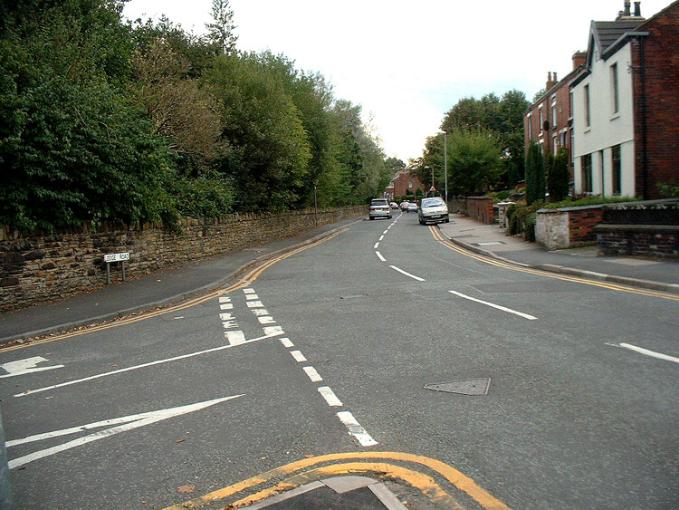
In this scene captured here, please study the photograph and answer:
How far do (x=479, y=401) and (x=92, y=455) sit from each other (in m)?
3.30

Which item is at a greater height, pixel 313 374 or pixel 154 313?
pixel 313 374

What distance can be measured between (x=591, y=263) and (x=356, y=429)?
12.6 meters

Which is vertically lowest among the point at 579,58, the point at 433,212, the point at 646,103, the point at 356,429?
the point at 356,429

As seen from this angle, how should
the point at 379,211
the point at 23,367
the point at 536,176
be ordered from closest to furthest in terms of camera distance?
the point at 23,367
the point at 536,176
the point at 379,211

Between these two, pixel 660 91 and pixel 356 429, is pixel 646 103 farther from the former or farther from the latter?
pixel 356 429

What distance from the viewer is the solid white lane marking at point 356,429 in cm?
467

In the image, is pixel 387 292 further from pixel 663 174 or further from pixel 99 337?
pixel 663 174

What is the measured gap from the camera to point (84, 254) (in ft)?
50.1

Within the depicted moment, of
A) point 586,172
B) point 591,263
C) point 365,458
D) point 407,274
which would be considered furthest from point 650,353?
point 586,172

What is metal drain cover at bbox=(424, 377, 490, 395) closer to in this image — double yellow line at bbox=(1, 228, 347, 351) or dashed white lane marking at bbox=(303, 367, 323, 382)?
dashed white lane marking at bbox=(303, 367, 323, 382)

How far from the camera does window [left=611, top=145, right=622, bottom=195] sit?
78.6 feet

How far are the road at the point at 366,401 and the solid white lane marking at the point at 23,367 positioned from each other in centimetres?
6

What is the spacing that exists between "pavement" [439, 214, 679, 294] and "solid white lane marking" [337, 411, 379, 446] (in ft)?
27.7

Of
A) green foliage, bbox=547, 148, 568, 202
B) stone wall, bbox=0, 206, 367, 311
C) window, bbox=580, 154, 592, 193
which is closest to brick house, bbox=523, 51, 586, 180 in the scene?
window, bbox=580, 154, 592, 193
